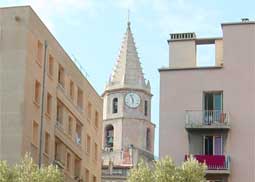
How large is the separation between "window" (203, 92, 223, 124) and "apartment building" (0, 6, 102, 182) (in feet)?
39.4

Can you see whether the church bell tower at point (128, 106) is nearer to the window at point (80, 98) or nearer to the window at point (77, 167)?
the window at point (80, 98)

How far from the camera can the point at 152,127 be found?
184500 mm

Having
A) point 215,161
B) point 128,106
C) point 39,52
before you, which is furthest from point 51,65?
point 128,106

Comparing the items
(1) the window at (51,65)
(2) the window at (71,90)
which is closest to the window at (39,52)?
(1) the window at (51,65)

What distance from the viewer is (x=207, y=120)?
65.9 metres

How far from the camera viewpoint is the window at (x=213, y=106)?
66062 mm

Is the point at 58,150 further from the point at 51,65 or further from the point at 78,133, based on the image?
the point at 51,65

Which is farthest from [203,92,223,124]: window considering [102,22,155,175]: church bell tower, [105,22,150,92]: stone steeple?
[105,22,150,92]: stone steeple

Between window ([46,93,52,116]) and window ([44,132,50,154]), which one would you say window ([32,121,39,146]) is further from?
window ([46,93,52,116])

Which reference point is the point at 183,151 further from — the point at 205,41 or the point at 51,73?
the point at 51,73

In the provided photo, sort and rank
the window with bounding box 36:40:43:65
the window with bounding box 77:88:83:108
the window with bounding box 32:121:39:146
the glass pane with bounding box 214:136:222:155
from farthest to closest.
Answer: the window with bounding box 77:88:83:108 → the window with bounding box 36:40:43:65 → the window with bounding box 32:121:39:146 → the glass pane with bounding box 214:136:222:155

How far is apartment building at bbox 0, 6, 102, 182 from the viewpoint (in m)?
66.2

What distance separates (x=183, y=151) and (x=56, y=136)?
12.7 metres

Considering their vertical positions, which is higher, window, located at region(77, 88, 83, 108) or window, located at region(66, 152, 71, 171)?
window, located at region(77, 88, 83, 108)
